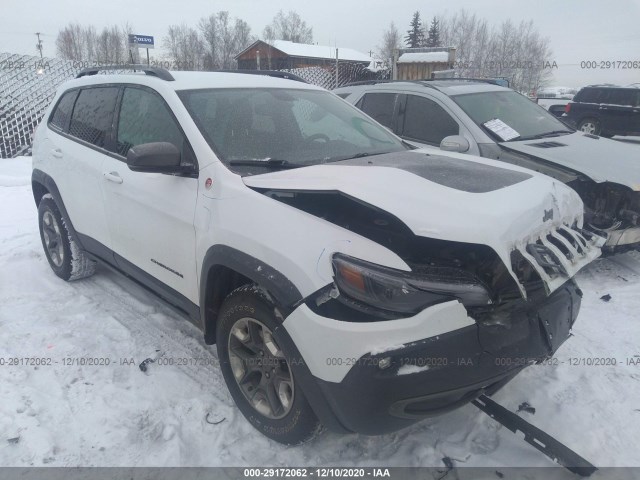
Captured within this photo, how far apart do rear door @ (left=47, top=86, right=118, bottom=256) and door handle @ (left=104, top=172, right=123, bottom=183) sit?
0.15m

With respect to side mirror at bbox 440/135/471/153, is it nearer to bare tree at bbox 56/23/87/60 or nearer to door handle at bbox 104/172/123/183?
door handle at bbox 104/172/123/183

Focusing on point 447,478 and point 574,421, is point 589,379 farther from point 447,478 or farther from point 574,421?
point 447,478

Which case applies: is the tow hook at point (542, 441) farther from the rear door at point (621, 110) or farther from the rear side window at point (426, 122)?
the rear door at point (621, 110)

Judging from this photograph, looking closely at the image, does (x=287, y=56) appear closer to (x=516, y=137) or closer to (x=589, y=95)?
(x=589, y=95)

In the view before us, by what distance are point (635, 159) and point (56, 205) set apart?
5.67 meters

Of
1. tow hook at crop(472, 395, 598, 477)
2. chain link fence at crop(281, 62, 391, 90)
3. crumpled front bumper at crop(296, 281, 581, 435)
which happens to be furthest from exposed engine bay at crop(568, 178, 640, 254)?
chain link fence at crop(281, 62, 391, 90)

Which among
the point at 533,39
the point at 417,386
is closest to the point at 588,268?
the point at 417,386

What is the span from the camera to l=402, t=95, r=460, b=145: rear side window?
5570mm

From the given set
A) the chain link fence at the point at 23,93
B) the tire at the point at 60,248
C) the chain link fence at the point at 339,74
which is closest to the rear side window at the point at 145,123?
the tire at the point at 60,248

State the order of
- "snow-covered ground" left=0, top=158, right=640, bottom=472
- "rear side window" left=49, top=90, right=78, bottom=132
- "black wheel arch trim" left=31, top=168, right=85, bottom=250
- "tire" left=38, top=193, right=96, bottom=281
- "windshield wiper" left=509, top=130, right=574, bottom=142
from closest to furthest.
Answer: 1. "snow-covered ground" left=0, top=158, right=640, bottom=472
2. "black wheel arch trim" left=31, top=168, right=85, bottom=250
3. "rear side window" left=49, top=90, right=78, bottom=132
4. "tire" left=38, top=193, right=96, bottom=281
5. "windshield wiper" left=509, top=130, right=574, bottom=142

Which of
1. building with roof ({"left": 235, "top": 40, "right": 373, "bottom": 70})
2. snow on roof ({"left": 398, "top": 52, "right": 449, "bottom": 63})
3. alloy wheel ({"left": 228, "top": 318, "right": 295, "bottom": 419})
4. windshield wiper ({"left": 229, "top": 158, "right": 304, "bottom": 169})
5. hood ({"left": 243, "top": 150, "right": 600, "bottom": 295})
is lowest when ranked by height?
alloy wheel ({"left": 228, "top": 318, "right": 295, "bottom": 419})

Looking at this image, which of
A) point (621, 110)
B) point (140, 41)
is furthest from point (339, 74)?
point (140, 41)

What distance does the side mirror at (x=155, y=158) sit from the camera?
2.58 metres

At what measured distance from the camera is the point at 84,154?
12.4 ft
